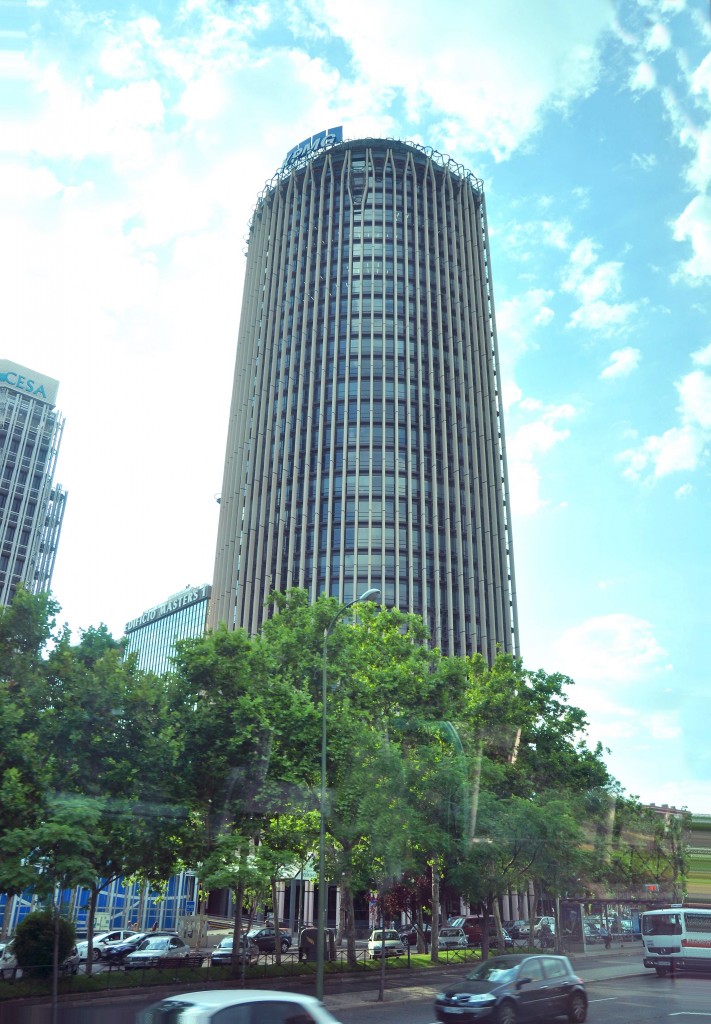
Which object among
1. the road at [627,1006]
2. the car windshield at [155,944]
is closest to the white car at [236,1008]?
the road at [627,1006]

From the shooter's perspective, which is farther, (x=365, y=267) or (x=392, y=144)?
(x=392, y=144)

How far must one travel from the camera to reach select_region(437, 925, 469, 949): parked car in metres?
49.2

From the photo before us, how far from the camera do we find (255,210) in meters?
106

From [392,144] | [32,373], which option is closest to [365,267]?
[392,144]

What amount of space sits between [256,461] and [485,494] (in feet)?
87.3

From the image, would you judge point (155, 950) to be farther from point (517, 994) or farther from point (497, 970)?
point (517, 994)

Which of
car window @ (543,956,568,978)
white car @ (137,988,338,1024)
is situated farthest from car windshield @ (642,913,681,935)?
white car @ (137,988,338,1024)

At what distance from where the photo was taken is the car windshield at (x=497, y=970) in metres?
18.0

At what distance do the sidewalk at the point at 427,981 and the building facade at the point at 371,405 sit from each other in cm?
4087

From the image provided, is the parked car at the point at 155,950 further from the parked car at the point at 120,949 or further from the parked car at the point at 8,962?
the parked car at the point at 8,962

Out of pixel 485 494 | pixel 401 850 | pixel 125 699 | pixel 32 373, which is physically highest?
pixel 32 373

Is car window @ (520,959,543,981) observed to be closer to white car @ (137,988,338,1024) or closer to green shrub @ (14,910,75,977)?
white car @ (137,988,338,1024)

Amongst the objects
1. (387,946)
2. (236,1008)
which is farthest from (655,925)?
(236,1008)

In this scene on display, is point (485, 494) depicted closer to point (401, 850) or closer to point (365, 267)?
point (365, 267)
